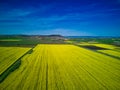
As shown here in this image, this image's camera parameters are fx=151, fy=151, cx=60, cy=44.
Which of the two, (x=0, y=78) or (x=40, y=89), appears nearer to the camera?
(x=40, y=89)

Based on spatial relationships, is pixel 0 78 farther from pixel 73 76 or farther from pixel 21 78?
pixel 73 76

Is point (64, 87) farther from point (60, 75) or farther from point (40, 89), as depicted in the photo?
point (60, 75)

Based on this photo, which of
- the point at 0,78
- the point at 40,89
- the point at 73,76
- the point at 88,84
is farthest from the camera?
the point at 73,76

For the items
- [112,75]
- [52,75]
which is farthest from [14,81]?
[112,75]

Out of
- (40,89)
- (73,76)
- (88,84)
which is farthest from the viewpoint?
(73,76)

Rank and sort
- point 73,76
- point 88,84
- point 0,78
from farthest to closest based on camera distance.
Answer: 1. point 73,76
2. point 0,78
3. point 88,84

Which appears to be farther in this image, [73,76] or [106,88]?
[73,76]

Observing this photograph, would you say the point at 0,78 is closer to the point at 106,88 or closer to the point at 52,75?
the point at 52,75

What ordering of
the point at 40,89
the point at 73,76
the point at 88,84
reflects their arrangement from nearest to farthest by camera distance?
1. the point at 40,89
2. the point at 88,84
3. the point at 73,76
